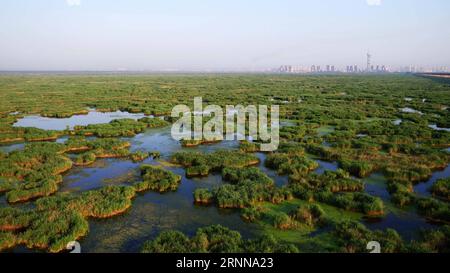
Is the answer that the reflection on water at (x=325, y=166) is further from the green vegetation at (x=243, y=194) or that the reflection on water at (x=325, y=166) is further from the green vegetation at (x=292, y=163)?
the green vegetation at (x=243, y=194)

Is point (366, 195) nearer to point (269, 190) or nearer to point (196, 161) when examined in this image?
point (269, 190)

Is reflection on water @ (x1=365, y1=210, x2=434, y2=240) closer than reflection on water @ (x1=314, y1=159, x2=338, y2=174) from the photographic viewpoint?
Yes

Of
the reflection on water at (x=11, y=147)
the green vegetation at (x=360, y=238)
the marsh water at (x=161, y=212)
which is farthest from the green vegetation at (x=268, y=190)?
the reflection on water at (x=11, y=147)

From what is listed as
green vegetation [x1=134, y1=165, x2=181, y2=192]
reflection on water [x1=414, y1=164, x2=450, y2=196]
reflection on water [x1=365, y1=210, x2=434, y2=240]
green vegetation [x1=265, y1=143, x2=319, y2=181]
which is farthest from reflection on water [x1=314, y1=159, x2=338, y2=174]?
green vegetation [x1=134, y1=165, x2=181, y2=192]

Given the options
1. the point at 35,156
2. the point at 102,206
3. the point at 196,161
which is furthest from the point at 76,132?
the point at 102,206

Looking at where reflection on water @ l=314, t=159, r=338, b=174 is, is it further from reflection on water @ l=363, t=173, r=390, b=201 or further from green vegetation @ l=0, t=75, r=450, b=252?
reflection on water @ l=363, t=173, r=390, b=201
